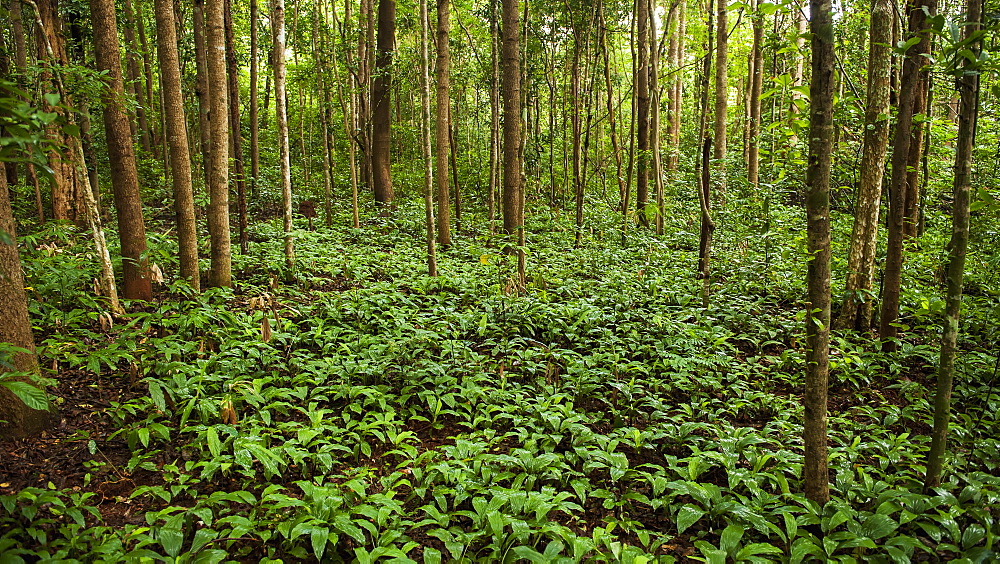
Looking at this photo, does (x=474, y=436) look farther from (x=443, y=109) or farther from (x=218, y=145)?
(x=443, y=109)

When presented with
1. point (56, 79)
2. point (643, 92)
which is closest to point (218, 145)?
point (56, 79)

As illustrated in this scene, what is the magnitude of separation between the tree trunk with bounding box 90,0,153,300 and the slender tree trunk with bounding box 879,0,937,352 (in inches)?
311

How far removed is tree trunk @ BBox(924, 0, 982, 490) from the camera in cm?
322

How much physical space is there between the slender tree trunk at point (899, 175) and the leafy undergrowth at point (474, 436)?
357mm

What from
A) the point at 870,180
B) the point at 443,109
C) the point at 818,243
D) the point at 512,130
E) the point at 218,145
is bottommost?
the point at 818,243

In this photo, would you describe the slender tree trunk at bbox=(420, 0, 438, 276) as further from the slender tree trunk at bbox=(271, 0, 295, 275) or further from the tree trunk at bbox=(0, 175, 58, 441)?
the tree trunk at bbox=(0, 175, 58, 441)

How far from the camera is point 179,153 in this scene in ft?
22.0

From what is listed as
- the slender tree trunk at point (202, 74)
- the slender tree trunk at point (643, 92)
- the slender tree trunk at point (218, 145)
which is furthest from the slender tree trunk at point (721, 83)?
the slender tree trunk at point (202, 74)

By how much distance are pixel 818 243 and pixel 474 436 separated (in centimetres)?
A: 291

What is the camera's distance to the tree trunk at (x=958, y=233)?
10.6 feet

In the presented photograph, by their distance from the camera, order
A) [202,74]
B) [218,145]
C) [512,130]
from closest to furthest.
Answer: [218,145] < [512,130] < [202,74]

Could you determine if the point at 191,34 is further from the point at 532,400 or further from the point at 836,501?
the point at 836,501

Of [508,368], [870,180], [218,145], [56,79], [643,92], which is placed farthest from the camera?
[643,92]

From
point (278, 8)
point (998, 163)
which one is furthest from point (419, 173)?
point (998, 163)
